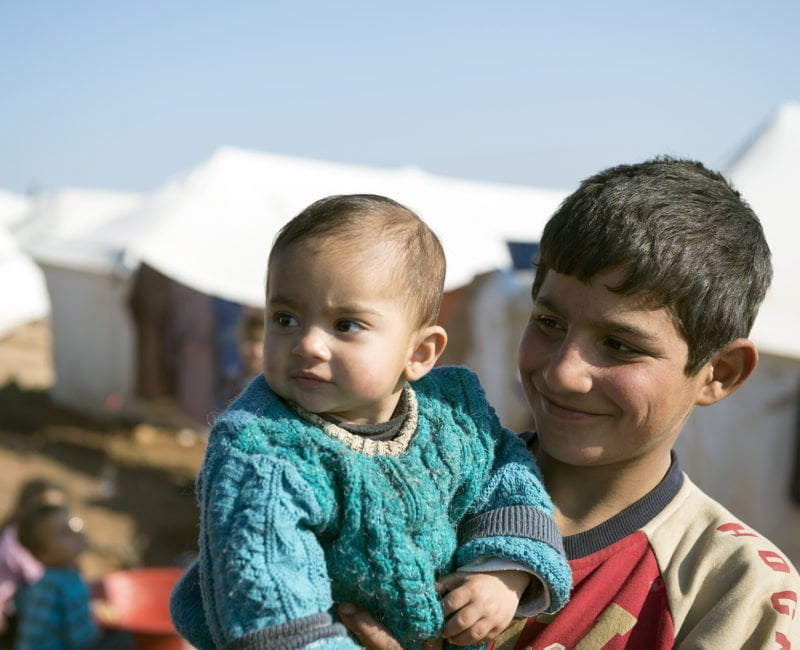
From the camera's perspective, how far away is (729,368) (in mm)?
1759

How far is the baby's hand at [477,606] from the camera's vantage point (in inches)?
58.4

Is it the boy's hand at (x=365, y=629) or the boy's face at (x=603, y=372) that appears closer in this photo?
the boy's hand at (x=365, y=629)

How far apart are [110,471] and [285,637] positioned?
8.84 metres

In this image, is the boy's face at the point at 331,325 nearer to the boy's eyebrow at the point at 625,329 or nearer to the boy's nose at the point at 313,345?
the boy's nose at the point at 313,345

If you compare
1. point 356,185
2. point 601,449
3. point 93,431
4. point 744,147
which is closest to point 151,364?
point 93,431

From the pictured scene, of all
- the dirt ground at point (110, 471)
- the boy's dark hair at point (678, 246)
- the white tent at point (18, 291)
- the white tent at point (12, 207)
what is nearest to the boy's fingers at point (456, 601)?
the boy's dark hair at point (678, 246)

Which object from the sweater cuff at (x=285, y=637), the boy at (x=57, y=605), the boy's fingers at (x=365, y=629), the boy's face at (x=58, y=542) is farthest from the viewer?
the boy's face at (x=58, y=542)

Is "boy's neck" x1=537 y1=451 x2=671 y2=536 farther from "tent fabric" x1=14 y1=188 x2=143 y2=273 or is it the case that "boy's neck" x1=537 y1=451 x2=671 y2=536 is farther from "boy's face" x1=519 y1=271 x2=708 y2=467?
"tent fabric" x1=14 y1=188 x2=143 y2=273

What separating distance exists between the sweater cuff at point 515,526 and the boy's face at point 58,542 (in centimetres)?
359

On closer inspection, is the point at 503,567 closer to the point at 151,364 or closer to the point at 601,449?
the point at 601,449

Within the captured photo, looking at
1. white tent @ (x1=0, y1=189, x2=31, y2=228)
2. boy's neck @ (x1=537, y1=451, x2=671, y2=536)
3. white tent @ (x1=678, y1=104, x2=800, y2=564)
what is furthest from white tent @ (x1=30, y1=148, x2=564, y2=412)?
white tent @ (x1=0, y1=189, x2=31, y2=228)

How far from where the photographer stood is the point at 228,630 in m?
1.34

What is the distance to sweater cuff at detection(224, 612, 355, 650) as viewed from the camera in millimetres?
1312

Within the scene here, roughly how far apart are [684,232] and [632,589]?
0.65m
